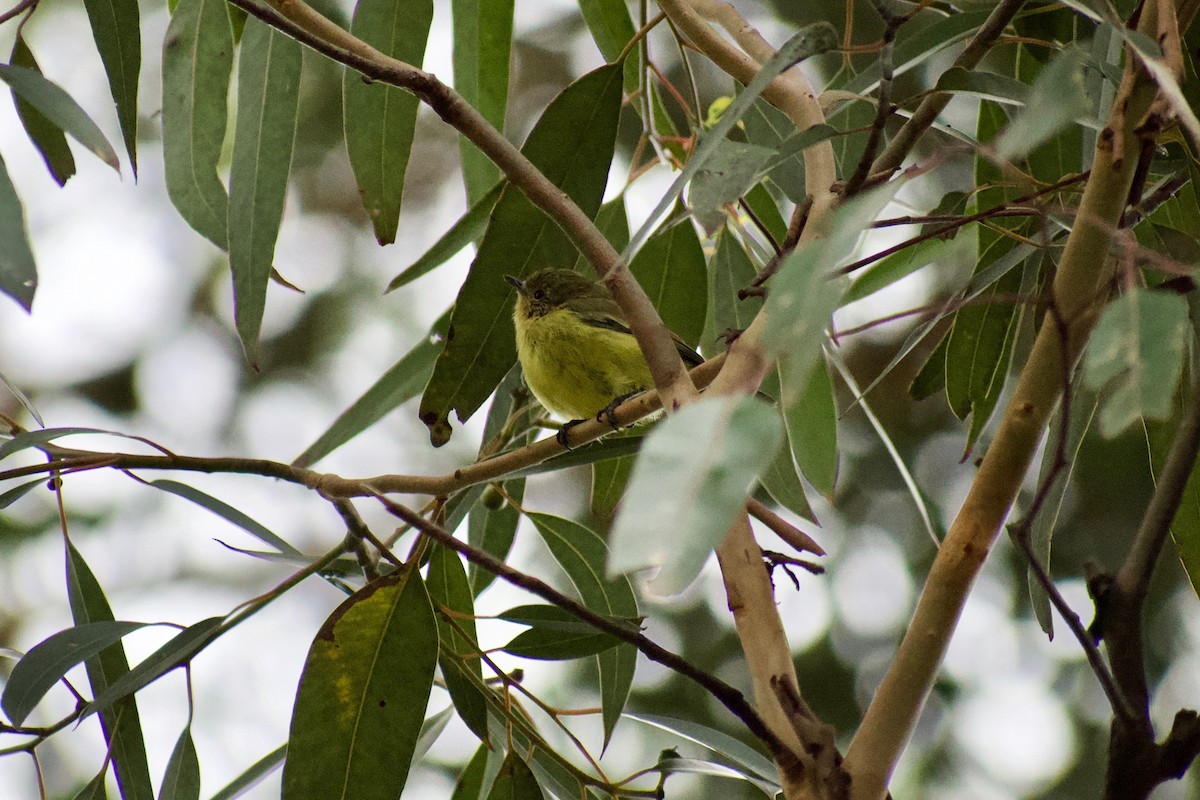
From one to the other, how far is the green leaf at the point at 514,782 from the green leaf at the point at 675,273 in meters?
0.88

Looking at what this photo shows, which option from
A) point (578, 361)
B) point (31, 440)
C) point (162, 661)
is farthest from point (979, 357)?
point (31, 440)

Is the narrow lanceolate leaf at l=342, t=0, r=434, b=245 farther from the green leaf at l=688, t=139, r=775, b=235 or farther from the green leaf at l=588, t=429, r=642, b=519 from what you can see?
the green leaf at l=688, t=139, r=775, b=235

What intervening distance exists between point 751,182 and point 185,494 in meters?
1.07

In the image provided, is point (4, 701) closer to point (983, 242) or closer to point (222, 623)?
point (222, 623)

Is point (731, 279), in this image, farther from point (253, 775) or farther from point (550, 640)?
point (253, 775)

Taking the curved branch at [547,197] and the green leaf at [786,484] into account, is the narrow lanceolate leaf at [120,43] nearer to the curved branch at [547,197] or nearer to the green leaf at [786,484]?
the curved branch at [547,197]

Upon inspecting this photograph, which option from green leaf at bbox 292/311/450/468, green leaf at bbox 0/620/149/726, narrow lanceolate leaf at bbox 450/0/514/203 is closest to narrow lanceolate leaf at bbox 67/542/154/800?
green leaf at bbox 0/620/149/726

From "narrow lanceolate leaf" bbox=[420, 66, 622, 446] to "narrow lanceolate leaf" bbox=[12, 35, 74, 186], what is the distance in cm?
76

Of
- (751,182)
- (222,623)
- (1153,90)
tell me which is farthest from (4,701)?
(1153,90)

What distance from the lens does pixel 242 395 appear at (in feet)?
19.8

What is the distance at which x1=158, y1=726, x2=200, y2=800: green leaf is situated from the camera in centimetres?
188

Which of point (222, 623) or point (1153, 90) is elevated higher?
point (222, 623)

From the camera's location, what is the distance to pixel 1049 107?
946 millimetres

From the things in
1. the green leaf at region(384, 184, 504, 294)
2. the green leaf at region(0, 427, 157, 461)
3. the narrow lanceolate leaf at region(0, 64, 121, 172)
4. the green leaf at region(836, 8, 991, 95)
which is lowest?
the green leaf at region(836, 8, 991, 95)
